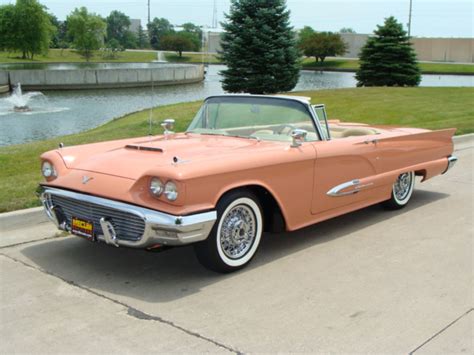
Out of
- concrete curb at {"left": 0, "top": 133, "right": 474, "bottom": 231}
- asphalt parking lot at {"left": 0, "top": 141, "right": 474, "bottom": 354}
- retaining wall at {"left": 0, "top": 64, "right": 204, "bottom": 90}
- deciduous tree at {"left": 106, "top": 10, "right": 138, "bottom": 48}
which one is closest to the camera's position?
asphalt parking lot at {"left": 0, "top": 141, "right": 474, "bottom": 354}

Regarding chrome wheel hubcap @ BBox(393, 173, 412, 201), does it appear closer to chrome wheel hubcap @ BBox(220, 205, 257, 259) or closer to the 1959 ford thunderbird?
the 1959 ford thunderbird

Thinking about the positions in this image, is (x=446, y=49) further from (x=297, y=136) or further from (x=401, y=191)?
(x=297, y=136)

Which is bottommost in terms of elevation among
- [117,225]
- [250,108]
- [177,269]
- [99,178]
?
[177,269]

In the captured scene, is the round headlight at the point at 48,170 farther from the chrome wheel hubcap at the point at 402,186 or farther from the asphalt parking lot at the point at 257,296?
the chrome wheel hubcap at the point at 402,186

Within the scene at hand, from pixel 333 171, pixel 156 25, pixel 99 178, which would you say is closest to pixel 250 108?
pixel 333 171

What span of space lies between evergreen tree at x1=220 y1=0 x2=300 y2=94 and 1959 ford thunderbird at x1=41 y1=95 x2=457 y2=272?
17.2 metres

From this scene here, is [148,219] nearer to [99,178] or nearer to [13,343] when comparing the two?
[99,178]

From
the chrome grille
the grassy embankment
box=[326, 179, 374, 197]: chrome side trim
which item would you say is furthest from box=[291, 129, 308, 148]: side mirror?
the grassy embankment

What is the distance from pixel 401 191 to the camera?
671cm

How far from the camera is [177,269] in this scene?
15.3 feet

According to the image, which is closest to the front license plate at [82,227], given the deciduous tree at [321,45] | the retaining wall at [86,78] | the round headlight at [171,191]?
the round headlight at [171,191]

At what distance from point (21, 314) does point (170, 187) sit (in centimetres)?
131

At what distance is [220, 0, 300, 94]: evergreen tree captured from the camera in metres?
23.1

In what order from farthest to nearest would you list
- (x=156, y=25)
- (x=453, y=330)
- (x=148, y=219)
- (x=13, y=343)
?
(x=156, y=25)
(x=148, y=219)
(x=453, y=330)
(x=13, y=343)
